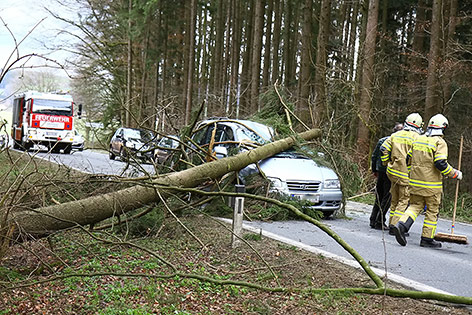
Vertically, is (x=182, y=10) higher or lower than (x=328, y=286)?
higher

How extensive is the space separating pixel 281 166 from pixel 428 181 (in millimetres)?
2748

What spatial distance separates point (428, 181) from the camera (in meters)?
7.77

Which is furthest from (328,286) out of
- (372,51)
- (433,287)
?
(372,51)

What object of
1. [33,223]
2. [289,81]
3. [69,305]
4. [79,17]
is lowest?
[69,305]

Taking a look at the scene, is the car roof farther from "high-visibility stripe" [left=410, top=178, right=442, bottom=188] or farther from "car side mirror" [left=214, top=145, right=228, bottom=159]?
"high-visibility stripe" [left=410, top=178, right=442, bottom=188]

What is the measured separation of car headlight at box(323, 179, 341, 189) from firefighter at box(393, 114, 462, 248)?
1.93 meters

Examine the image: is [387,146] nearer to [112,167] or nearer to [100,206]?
[112,167]

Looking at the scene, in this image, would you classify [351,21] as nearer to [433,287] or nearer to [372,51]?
[372,51]

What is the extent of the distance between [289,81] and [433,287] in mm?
26393

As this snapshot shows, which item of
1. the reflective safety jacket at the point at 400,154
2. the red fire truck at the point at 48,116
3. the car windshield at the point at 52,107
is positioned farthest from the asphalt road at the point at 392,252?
the car windshield at the point at 52,107

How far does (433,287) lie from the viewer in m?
5.32

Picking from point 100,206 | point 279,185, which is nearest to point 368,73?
point 279,185

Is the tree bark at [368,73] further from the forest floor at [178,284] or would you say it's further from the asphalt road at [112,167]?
the forest floor at [178,284]

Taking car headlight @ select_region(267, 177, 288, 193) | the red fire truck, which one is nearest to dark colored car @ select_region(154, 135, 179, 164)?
car headlight @ select_region(267, 177, 288, 193)
